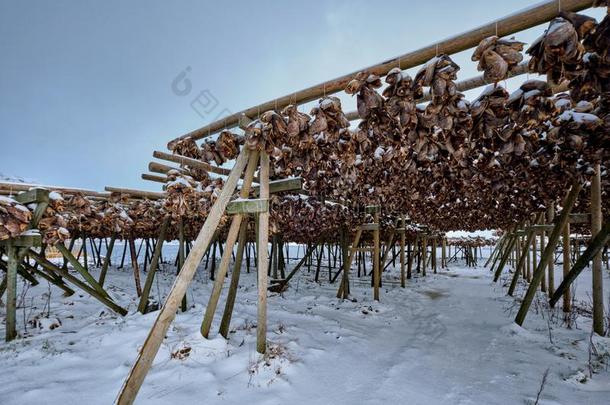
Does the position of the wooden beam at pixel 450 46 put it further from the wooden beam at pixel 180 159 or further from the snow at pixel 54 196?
the snow at pixel 54 196

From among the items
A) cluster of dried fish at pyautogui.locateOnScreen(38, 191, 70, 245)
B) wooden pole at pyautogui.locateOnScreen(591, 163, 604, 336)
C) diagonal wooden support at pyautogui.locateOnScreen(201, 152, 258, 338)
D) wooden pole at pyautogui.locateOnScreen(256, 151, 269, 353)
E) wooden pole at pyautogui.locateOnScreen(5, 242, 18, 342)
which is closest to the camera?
diagonal wooden support at pyautogui.locateOnScreen(201, 152, 258, 338)

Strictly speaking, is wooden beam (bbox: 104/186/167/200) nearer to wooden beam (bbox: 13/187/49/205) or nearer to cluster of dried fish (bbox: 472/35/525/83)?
wooden beam (bbox: 13/187/49/205)

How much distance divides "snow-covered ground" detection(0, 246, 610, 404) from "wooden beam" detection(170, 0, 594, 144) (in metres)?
3.60

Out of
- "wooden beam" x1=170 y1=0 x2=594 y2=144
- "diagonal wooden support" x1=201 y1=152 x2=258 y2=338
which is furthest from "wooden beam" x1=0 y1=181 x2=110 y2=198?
"wooden beam" x1=170 y1=0 x2=594 y2=144

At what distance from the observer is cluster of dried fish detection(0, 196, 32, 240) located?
489cm

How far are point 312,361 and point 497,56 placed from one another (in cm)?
444

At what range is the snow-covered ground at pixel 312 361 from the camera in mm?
3568

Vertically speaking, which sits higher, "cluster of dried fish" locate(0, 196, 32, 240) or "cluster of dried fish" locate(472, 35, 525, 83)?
"cluster of dried fish" locate(472, 35, 525, 83)

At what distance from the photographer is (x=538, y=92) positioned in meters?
2.54

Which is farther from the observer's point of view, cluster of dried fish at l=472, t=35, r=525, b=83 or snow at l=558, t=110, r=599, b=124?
snow at l=558, t=110, r=599, b=124

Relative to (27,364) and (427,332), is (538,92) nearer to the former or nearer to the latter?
(427,332)

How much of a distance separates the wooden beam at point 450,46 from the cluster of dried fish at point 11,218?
4309mm

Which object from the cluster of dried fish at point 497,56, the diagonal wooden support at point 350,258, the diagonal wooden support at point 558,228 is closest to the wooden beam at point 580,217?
the diagonal wooden support at point 558,228

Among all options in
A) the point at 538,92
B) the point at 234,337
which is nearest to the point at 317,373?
the point at 234,337
